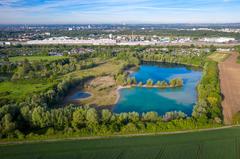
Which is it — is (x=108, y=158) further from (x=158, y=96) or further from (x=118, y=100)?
(x=158, y=96)

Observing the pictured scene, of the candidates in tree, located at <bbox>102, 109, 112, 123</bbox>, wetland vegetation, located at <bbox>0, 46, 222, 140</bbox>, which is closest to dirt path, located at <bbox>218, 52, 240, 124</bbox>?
wetland vegetation, located at <bbox>0, 46, 222, 140</bbox>

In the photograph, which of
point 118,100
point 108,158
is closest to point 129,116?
point 108,158

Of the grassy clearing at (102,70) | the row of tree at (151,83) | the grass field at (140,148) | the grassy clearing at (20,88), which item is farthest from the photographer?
the grassy clearing at (102,70)

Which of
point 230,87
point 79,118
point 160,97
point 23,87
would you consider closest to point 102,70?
point 23,87

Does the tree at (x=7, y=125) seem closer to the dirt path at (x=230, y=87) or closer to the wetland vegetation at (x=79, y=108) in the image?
the wetland vegetation at (x=79, y=108)

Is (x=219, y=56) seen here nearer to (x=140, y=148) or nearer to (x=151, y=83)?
(x=151, y=83)

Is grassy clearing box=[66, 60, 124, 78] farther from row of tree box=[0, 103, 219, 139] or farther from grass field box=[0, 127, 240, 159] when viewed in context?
grass field box=[0, 127, 240, 159]

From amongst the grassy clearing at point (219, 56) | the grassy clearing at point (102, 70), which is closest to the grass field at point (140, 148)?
the grassy clearing at point (102, 70)

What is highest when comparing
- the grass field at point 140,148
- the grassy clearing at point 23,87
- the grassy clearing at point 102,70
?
the grassy clearing at point 23,87
